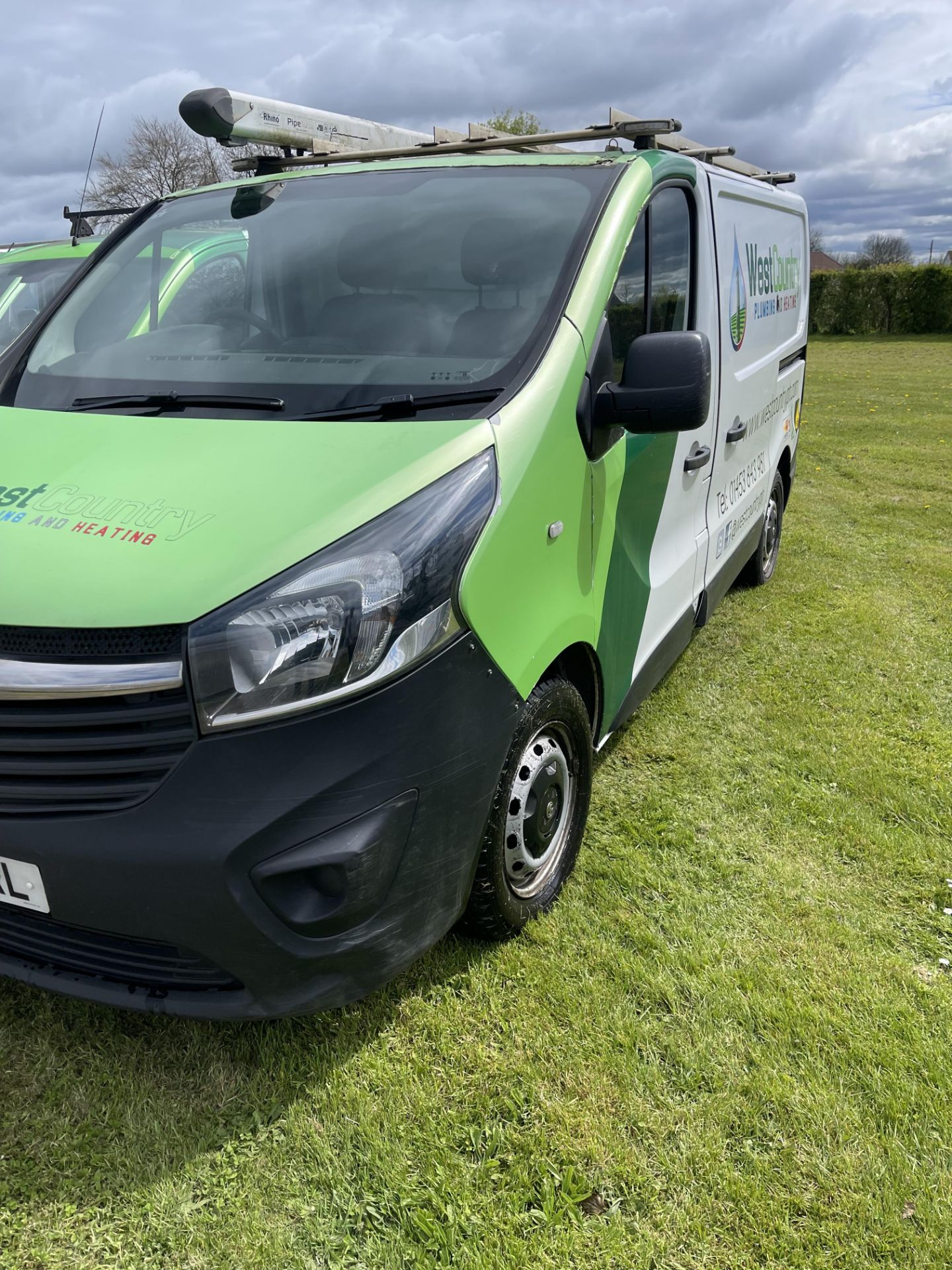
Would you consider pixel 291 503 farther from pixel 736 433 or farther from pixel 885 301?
pixel 885 301

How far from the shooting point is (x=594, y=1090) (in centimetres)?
210

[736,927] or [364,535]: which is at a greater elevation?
[364,535]

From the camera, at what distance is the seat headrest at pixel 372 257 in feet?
8.71

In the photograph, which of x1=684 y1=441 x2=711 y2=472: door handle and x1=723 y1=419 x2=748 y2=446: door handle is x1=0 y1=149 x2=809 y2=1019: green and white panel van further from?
x1=723 y1=419 x2=748 y2=446: door handle

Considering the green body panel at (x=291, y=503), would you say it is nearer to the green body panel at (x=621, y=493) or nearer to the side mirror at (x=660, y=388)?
the green body panel at (x=621, y=493)

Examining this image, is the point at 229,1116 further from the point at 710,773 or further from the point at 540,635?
the point at 710,773

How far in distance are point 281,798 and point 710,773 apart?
2165 mm

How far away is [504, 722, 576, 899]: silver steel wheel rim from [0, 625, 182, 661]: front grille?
885 mm

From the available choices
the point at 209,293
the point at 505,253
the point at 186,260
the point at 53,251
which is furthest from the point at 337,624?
the point at 53,251

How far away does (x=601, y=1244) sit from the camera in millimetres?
1790

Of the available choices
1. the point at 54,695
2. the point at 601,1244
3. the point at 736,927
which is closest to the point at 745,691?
the point at 736,927

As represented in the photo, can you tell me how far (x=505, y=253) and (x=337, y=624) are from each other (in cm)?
134

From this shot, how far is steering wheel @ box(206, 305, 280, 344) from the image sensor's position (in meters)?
2.64

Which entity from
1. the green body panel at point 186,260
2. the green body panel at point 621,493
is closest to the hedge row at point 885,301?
the green body panel at point 621,493
